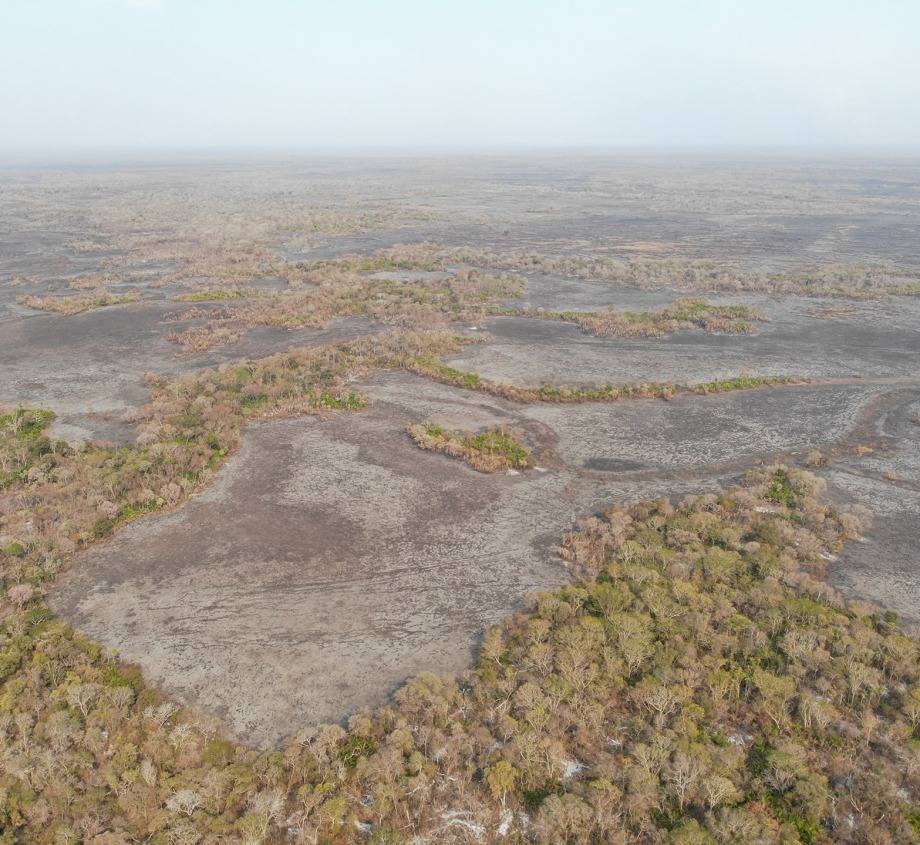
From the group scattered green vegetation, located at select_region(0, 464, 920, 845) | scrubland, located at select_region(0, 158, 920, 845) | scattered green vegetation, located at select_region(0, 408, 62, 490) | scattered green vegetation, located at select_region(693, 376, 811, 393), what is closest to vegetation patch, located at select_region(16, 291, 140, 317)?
scrubland, located at select_region(0, 158, 920, 845)

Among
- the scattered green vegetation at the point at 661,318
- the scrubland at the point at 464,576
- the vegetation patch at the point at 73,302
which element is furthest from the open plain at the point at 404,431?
the scattered green vegetation at the point at 661,318

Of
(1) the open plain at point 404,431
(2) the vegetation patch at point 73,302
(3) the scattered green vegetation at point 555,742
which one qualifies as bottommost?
(3) the scattered green vegetation at point 555,742

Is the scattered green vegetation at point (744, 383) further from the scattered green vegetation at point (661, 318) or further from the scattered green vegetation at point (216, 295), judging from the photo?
the scattered green vegetation at point (216, 295)

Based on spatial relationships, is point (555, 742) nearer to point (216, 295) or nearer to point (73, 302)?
point (216, 295)

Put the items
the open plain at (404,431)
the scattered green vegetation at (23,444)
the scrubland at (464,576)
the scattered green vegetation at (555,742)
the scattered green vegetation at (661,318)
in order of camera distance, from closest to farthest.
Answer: the scattered green vegetation at (555,742) < the scrubland at (464,576) < the open plain at (404,431) < the scattered green vegetation at (23,444) < the scattered green vegetation at (661,318)

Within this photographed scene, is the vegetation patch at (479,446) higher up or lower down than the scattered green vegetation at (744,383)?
lower down

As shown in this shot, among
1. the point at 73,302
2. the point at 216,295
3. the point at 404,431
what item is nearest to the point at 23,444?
the point at 404,431

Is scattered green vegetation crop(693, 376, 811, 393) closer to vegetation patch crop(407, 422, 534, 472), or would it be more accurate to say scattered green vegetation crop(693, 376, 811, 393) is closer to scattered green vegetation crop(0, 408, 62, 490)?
vegetation patch crop(407, 422, 534, 472)
